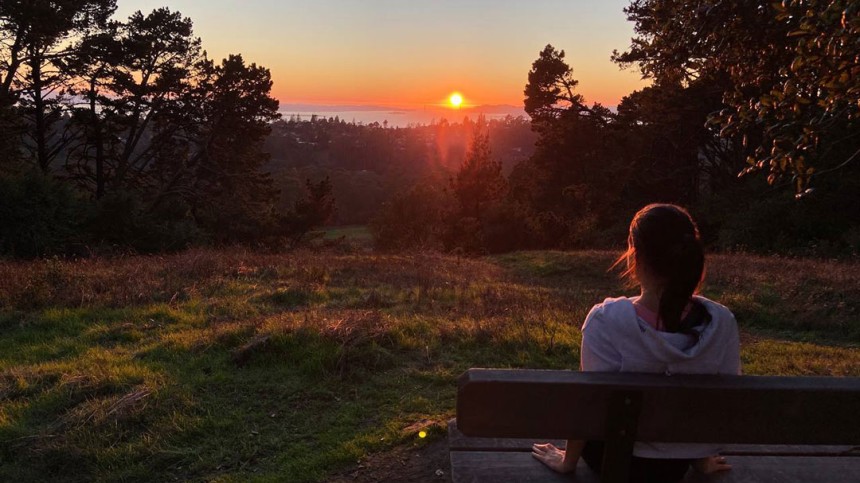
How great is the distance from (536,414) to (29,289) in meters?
8.21

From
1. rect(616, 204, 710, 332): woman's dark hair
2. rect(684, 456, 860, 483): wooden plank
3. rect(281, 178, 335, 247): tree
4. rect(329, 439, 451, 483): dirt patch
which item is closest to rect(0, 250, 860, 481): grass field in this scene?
rect(329, 439, 451, 483): dirt patch

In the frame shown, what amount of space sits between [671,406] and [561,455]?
1.91 ft

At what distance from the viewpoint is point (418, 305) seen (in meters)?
8.01

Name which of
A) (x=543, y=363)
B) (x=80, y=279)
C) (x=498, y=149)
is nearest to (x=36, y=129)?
(x=80, y=279)

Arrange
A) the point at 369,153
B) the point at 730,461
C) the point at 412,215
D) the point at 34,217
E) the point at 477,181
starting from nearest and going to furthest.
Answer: the point at 730,461
the point at 34,217
the point at 477,181
the point at 412,215
the point at 369,153

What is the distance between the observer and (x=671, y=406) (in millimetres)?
1796

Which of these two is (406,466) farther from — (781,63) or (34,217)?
(34,217)

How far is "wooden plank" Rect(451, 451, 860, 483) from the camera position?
213cm

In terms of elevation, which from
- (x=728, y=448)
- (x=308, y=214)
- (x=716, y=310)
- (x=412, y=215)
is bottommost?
(x=412, y=215)

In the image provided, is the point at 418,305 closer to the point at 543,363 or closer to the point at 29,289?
the point at 543,363

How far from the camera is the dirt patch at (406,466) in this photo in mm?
A: 3279

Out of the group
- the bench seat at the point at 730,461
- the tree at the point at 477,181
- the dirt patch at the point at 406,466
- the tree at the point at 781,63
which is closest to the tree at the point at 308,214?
the tree at the point at 477,181

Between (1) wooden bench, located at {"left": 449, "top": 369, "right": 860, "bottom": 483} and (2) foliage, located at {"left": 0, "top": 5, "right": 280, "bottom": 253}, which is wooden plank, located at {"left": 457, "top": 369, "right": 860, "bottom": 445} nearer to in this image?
(1) wooden bench, located at {"left": 449, "top": 369, "right": 860, "bottom": 483}

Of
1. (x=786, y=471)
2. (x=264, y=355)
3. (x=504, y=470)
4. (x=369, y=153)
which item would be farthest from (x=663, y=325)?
(x=369, y=153)
